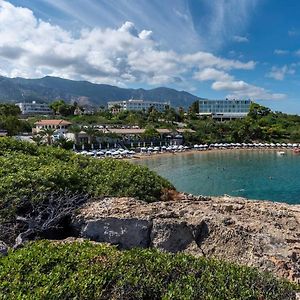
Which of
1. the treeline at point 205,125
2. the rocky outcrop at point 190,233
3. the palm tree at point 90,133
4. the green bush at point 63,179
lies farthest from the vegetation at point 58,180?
the palm tree at point 90,133

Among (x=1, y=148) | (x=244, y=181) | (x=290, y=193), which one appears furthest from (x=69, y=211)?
(x=244, y=181)

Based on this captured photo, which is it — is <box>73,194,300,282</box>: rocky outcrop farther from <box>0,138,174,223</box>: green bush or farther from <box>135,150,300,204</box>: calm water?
<box>135,150,300,204</box>: calm water

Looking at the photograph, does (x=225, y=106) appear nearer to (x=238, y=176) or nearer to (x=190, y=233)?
(x=238, y=176)

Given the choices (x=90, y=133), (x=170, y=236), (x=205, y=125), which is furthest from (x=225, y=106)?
(x=170, y=236)

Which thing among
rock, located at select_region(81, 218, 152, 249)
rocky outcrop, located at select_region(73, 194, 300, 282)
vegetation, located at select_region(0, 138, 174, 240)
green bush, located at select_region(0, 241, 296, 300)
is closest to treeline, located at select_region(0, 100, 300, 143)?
vegetation, located at select_region(0, 138, 174, 240)

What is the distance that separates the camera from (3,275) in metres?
4.72

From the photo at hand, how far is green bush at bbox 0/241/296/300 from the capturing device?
4.39m

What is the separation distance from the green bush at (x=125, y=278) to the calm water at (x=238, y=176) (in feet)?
89.3

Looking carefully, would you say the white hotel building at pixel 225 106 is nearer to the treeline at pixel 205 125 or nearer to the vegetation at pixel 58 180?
the treeline at pixel 205 125

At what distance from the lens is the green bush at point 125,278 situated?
439cm

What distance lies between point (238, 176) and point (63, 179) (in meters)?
40.2

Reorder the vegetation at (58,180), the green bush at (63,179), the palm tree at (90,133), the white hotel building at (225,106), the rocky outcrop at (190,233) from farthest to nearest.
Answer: the white hotel building at (225,106) < the palm tree at (90,133) < the green bush at (63,179) < the vegetation at (58,180) < the rocky outcrop at (190,233)

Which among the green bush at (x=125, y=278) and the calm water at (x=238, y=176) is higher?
the green bush at (x=125, y=278)

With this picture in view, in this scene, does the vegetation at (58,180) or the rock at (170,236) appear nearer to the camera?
the rock at (170,236)
